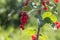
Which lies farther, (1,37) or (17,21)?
(17,21)

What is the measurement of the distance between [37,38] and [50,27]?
0.48 feet

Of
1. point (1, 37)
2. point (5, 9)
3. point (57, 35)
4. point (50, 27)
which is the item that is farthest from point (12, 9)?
point (50, 27)

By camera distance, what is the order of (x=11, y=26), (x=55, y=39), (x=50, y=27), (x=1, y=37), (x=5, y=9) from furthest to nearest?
(x=5, y=9)
(x=11, y=26)
(x=55, y=39)
(x=1, y=37)
(x=50, y=27)

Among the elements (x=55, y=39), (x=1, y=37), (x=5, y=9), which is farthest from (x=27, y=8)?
(x=5, y=9)

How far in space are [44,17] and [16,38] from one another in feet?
6.91

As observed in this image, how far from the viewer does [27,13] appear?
1205 millimetres

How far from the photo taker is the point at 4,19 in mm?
4395

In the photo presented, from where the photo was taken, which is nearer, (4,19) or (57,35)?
(57,35)

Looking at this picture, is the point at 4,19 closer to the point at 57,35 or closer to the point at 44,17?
the point at 57,35

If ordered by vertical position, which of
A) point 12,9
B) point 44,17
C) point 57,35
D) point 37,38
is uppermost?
point 44,17

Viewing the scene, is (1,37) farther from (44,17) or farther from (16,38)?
(44,17)

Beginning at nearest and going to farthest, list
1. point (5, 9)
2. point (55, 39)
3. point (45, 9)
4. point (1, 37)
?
point (45, 9) → point (1, 37) → point (55, 39) → point (5, 9)

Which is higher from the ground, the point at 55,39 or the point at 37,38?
the point at 37,38

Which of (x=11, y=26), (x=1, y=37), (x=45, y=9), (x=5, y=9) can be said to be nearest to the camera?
(x=45, y=9)
